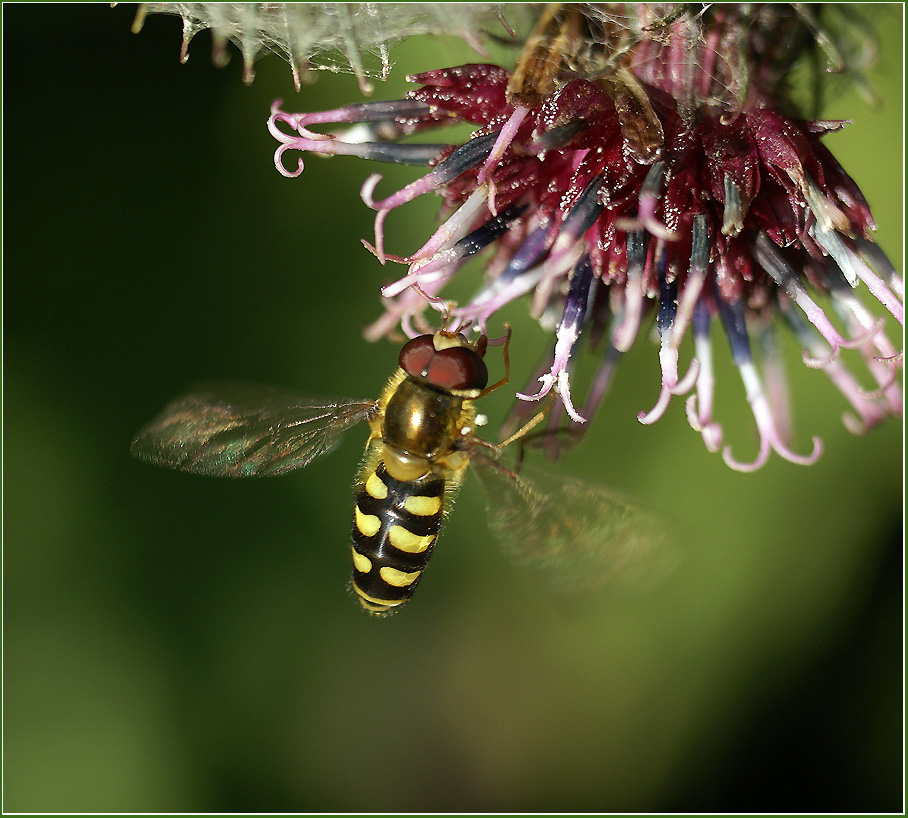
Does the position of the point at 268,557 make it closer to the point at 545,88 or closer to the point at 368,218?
the point at 368,218

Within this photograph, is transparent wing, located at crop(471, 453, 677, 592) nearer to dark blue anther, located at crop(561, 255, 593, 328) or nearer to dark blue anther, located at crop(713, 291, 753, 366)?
dark blue anther, located at crop(561, 255, 593, 328)

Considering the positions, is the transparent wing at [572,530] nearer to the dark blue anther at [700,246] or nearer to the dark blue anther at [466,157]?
the dark blue anther at [700,246]

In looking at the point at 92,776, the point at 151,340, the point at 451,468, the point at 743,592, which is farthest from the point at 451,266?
the point at 92,776

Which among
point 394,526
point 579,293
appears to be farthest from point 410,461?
point 579,293

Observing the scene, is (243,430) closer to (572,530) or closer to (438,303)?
(438,303)

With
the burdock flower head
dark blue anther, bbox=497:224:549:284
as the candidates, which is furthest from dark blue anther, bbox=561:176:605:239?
dark blue anther, bbox=497:224:549:284
